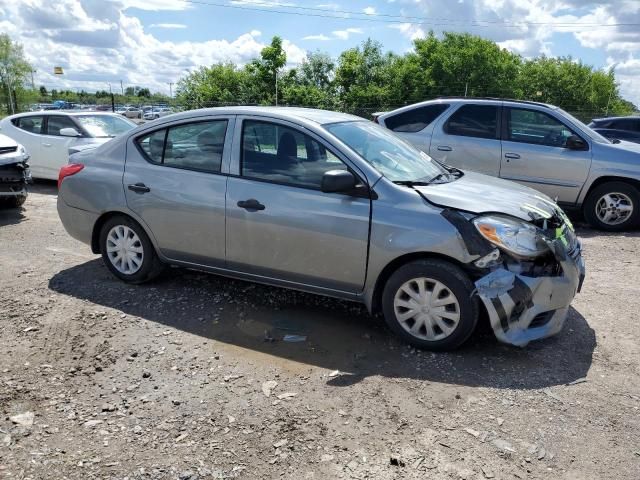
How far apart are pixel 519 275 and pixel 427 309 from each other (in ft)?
2.19

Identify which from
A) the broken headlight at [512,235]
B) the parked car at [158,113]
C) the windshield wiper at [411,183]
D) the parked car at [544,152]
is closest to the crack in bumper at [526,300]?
the broken headlight at [512,235]

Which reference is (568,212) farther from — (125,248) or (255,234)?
(125,248)

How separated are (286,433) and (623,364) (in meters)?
2.48

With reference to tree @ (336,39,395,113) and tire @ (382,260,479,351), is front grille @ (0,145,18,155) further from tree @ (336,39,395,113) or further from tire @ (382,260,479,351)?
tree @ (336,39,395,113)

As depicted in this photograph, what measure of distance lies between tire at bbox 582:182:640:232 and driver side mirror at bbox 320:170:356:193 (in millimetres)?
5330

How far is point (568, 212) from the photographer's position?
862 centimetres

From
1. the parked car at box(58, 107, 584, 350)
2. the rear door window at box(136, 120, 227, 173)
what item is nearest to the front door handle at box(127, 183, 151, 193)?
the parked car at box(58, 107, 584, 350)

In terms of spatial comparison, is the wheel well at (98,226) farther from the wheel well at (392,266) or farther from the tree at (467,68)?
the tree at (467,68)

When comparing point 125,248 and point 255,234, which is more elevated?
point 255,234

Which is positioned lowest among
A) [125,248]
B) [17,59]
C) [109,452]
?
[109,452]

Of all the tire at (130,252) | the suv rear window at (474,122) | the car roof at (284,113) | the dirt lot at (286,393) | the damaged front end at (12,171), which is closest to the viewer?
the dirt lot at (286,393)

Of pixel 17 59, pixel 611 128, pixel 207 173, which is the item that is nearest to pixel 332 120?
pixel 207 173

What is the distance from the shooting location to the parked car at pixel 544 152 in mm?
7703

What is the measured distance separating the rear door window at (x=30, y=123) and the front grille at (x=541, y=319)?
10049mm
